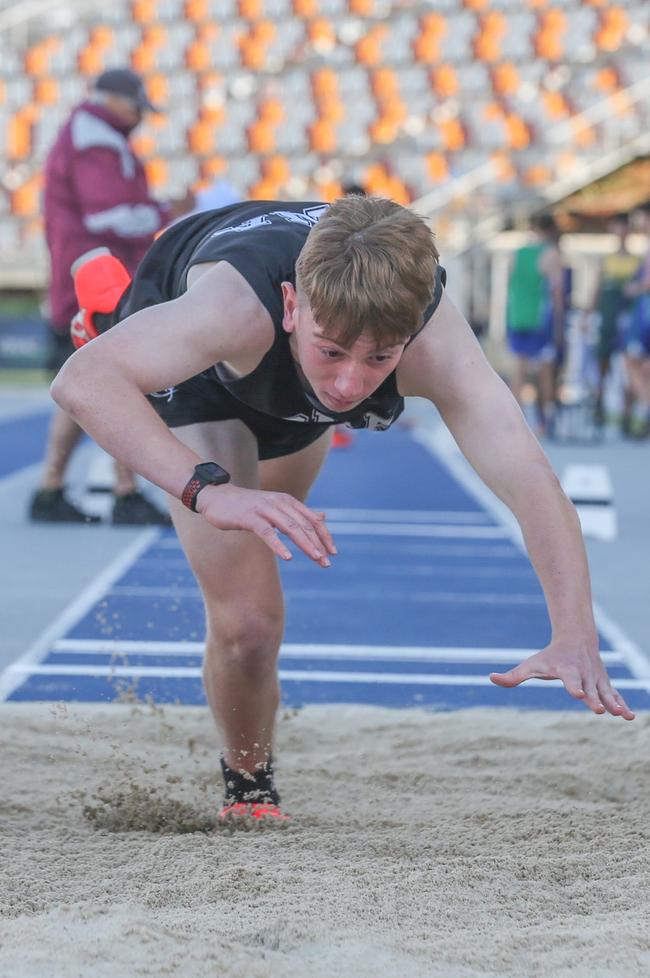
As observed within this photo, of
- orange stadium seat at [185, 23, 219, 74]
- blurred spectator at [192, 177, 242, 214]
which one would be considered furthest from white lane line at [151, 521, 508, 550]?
orange stadium seat at [185, 23, 219, 74]

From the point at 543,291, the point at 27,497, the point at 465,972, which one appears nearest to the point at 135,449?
the point at 465,972

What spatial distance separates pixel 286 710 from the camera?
4559mm

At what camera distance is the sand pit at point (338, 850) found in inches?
96.8

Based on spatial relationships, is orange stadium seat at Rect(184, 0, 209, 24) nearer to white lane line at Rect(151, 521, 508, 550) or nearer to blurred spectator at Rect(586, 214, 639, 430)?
blurred spectator at Rect(586, 214, 639, 430)

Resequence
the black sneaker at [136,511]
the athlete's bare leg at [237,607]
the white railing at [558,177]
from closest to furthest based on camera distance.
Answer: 1. the athlete's bare leg at [237,607]
2. the black sneaker at [136,511]
3. the white railing at [558,177]

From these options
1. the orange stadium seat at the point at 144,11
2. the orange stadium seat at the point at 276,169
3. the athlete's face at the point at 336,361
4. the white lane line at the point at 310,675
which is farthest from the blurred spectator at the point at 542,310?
Answer: the orange stadium seat at the point at 144,11

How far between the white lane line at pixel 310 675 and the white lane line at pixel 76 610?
6cm

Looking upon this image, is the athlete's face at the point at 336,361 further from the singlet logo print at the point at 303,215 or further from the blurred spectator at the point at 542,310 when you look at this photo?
the blurred spectator at the point at 542,310

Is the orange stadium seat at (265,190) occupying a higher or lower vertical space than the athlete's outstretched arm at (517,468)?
lower

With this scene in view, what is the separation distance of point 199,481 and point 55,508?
5.34 meters

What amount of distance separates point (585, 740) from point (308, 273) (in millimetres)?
2152

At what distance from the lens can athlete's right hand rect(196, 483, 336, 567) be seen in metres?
2.44

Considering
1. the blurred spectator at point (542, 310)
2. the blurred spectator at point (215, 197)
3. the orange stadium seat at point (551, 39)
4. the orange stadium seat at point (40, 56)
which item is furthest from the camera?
the orange stadium seat at point (40, 56)

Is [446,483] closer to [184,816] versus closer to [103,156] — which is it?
[103,156]
